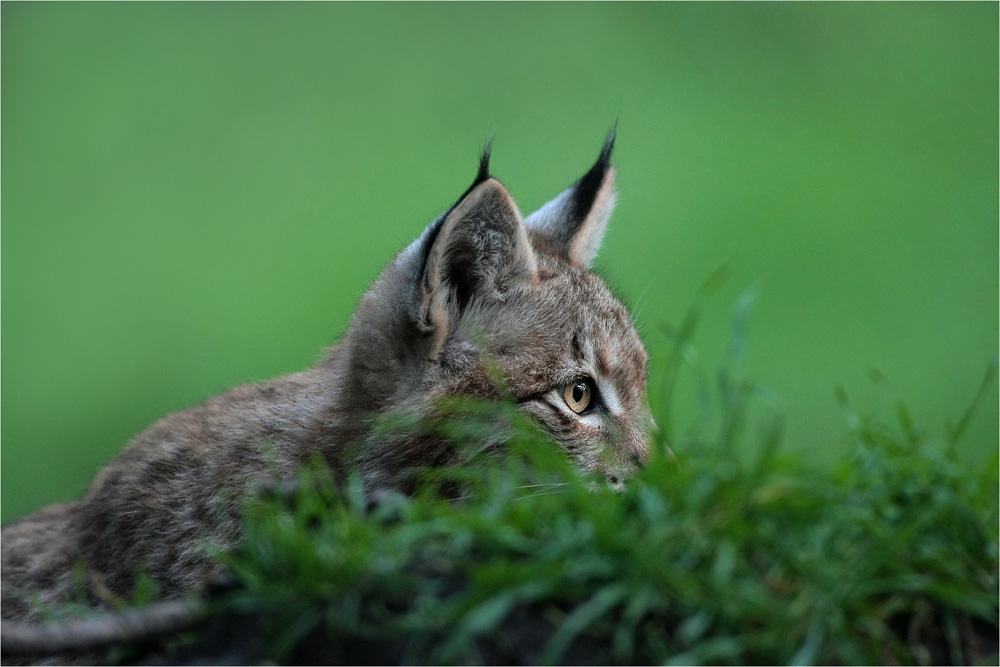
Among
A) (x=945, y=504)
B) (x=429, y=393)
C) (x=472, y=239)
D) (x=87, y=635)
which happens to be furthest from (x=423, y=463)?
(x=945, y=504)

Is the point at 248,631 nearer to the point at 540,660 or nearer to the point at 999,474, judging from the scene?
the point at 540,660

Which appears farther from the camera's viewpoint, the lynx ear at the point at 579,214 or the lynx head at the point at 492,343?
the lynx ear at the point at 579,214

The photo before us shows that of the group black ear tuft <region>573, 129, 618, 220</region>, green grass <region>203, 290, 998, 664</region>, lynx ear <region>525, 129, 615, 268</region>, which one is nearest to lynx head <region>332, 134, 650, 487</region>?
lynx ear <region>525, 129, 615, 268</region>

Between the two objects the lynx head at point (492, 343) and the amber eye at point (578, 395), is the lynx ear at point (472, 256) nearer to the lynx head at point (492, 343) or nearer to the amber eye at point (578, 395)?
the lynx head at point (492, 343)

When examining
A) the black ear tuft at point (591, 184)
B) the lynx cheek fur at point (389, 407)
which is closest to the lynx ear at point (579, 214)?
the black ear tuft at point (591, 184)

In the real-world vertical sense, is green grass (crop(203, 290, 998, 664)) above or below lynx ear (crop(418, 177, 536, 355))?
below

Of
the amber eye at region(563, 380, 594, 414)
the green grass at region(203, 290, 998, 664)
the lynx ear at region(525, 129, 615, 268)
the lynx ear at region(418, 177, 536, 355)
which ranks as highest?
the lynx ear at region(525, 129, 615, 268)

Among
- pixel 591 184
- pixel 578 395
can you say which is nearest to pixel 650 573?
pixel 578 395

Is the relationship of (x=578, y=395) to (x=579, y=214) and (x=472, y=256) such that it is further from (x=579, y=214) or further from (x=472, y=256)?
→ (x=579, y=214)

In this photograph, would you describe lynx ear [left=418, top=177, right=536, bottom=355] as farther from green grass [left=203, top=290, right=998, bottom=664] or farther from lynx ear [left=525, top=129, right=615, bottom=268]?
green grass [left=203, top=290, right=998, bottom=664]
